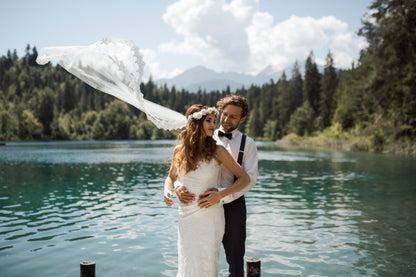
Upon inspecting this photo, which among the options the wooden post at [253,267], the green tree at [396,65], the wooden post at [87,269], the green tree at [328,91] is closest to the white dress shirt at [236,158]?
the wooden post at [253,267]

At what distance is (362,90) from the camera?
1578 inches

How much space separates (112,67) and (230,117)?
161 centimetres

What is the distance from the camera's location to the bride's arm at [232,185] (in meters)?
3.47

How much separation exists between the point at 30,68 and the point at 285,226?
155 m

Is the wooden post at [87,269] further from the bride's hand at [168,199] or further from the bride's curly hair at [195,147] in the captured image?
the bride's curly hair at [195,147]

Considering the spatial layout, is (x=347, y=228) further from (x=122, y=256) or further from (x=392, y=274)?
(x=122, y=256)

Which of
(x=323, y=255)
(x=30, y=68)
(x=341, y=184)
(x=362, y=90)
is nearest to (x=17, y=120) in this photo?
(x=30, y=68)

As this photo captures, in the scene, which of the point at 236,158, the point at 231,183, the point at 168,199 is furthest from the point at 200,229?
the point at 236,158

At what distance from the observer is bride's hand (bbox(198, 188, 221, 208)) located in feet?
11.3

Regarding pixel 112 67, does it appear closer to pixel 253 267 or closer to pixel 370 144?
pixel 253 267

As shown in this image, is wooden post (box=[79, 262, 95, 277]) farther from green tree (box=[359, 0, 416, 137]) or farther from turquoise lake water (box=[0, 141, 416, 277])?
green tree (box=[359, 0, 416, 137])

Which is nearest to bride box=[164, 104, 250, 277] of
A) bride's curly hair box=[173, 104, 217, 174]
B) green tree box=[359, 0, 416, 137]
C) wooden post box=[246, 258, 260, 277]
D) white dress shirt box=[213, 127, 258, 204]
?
bride's curly hair box=[173, 104, 217, 174]

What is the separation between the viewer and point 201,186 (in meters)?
3.61

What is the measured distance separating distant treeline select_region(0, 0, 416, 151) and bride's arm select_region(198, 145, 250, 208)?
1.12 m
